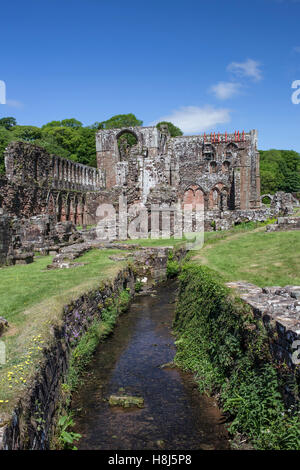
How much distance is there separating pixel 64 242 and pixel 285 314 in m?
15.6

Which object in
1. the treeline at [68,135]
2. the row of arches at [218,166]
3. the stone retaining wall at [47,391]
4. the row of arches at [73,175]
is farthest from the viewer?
the treeline at [68,135]

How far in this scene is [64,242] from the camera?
19.3m

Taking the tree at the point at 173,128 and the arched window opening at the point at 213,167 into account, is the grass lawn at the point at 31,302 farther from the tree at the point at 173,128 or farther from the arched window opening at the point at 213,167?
the tree at the point at 173,128

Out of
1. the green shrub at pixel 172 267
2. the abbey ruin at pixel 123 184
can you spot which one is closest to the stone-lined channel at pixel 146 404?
the green shrub at pixel 172 267

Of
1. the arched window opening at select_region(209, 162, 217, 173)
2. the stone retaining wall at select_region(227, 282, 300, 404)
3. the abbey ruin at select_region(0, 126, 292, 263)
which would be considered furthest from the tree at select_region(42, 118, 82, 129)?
the stone retaining wall at select_region(227, 282, 300, 404)

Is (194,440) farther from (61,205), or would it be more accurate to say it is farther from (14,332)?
(61,205)

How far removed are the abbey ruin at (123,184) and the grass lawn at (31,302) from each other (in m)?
2.97

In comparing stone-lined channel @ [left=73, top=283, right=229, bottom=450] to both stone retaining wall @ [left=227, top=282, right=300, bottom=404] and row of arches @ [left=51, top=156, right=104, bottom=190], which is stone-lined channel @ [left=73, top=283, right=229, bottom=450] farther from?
row of arches @ [left=51, top=156, right=104, bottom=190]

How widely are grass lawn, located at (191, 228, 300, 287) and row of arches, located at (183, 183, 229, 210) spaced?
23130 millimetres

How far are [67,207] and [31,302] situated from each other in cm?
2879

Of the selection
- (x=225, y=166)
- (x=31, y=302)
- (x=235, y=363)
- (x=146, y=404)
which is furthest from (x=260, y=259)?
(x=225, y=166)

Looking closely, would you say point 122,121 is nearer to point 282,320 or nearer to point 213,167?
point 213,167

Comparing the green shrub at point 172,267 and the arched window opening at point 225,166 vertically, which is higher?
the arched window opening at point 225,166

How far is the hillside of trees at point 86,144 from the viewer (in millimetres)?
58031
